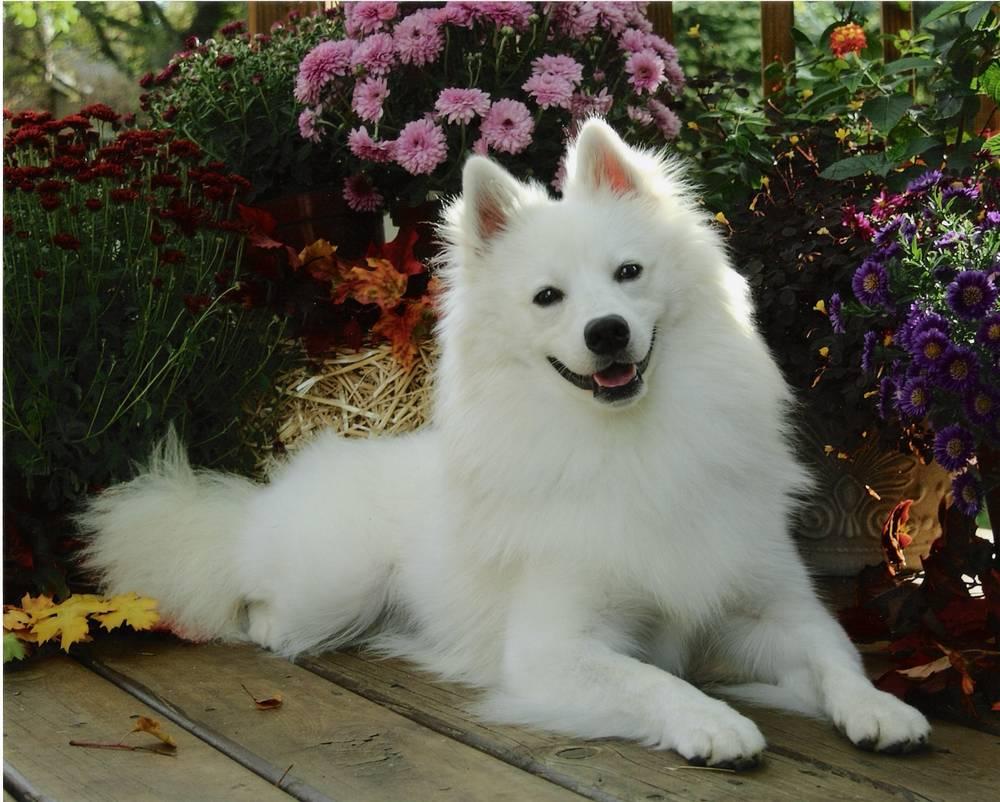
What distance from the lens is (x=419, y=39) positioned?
361 cm

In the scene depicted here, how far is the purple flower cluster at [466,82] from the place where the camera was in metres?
3.55

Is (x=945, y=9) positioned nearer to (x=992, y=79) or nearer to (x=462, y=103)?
(x=992, y=79)

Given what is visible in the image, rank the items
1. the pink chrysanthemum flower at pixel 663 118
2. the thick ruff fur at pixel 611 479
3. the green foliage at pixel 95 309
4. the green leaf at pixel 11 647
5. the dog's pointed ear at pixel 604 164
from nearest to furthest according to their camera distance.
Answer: the thick ruff fur at pixel 611 479 < the dog's pointed ear at pixel 604 164 < the green leaf at pixel 11 647 < the green foliage at pixel 95 309 < the pink chrysanthemum flower at pixel 663 118

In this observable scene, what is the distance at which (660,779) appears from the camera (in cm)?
203

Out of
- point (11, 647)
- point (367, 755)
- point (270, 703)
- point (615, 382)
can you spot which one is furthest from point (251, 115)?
point (367, 755)

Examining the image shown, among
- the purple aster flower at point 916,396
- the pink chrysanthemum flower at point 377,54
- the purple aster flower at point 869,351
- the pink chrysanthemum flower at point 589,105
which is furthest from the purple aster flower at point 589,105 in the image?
the purple aster flower at point 916,396

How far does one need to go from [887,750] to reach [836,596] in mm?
1277

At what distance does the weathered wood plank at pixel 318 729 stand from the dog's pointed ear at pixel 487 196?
1.14 metres

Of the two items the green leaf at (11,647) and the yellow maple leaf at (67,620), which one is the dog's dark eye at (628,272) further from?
the green leaf at (11,647)

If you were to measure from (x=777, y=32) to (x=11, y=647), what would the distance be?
3.48 m

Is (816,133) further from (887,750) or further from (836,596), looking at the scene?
(887,750)

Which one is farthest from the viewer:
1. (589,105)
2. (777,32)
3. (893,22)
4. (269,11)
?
(269,11)

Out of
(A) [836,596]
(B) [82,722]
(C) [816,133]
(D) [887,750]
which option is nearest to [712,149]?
(C) [816,133]

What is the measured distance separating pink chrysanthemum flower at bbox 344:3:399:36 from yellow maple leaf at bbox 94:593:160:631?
201cm
